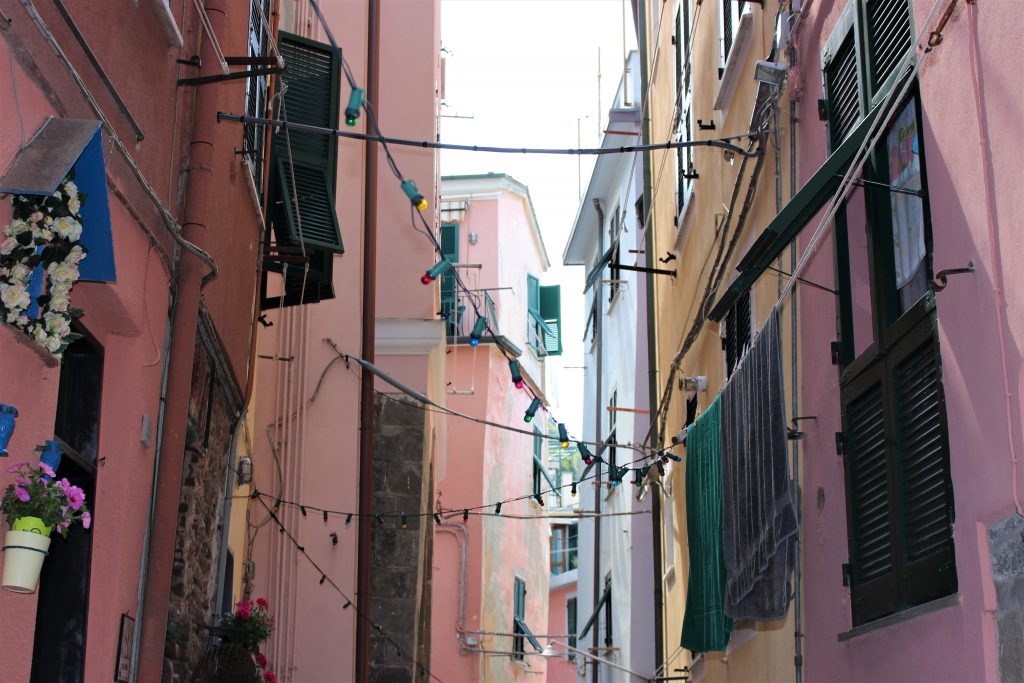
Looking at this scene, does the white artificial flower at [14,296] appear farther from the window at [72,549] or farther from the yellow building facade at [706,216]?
the yellow building facade at [706,216]

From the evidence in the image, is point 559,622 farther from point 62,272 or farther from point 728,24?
point 62,272

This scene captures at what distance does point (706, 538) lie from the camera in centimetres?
984

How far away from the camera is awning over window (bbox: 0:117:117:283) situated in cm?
470

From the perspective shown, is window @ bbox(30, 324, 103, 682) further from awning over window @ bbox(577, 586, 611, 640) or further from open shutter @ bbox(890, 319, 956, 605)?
awning over window @ bbox(577, 586, 611, 640)

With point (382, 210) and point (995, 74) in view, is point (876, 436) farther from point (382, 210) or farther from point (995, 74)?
point (382, 210)

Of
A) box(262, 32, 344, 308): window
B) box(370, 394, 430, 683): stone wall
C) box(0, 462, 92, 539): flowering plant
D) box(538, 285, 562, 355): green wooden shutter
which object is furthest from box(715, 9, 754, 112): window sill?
→ box(538, 285, 562, 355): green wooden shutter

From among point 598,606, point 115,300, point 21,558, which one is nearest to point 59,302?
point 21,558

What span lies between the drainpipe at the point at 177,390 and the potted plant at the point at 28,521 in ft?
7.18

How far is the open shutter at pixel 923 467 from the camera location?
18.7ft

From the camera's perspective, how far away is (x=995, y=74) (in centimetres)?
515

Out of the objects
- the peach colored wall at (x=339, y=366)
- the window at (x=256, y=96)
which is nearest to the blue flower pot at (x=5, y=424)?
the window at (x=256, y=96)

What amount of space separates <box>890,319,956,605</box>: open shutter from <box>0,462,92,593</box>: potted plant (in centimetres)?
371

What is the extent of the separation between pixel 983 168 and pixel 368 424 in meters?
9.29

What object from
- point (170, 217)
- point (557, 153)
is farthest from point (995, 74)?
point (170, 217)
